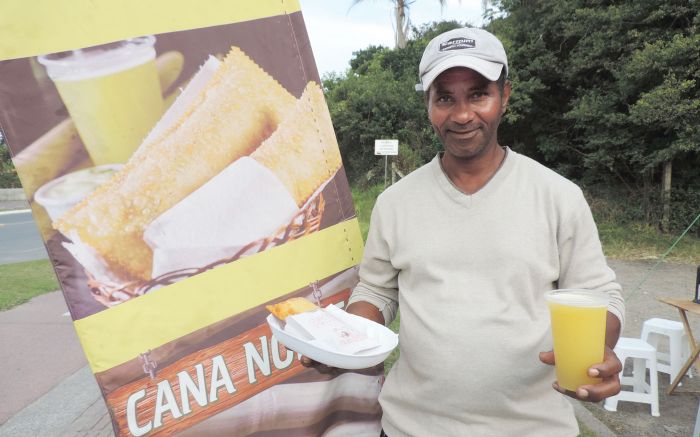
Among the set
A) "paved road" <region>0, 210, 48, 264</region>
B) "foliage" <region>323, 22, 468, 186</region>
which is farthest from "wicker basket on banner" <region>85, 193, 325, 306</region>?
"foliage" <region>323, 22, 468, 186</region>

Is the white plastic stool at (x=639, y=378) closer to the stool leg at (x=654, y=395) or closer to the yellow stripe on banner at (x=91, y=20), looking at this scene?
the stool leg at (x=654, y=395)

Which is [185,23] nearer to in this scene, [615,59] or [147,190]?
[147,190]

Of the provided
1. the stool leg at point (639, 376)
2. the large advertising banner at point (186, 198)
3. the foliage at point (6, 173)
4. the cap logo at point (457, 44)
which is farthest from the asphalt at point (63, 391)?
the foliage at point (6, 173)

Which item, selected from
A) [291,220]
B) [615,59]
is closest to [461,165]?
[291,220]

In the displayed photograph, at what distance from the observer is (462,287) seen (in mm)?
1360

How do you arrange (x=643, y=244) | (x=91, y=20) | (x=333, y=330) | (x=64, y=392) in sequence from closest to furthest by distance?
1. (x=333, y=330)
2. (x=91, y=20)
3. (x=64, y=392)
4. (x=643, y=244)

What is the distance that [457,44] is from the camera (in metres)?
1.39

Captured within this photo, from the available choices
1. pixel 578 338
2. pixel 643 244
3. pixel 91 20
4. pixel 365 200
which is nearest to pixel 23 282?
pixel 91 20

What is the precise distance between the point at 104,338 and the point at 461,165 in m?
1.19

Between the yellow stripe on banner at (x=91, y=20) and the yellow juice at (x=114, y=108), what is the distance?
4.0 inches

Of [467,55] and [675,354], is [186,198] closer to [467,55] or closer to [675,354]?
[467,55]

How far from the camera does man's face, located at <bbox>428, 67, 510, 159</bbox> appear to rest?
55.8 inches

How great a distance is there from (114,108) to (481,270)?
47.2 inches

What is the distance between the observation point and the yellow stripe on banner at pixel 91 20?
4.18 feet
